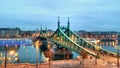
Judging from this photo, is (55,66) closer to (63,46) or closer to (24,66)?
(24,66)

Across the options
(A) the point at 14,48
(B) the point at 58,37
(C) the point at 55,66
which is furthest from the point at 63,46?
(C) the point at 55,66

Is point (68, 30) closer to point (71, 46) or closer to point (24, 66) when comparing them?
point (71, 46)

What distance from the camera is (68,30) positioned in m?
126

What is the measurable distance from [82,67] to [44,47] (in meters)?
94.4

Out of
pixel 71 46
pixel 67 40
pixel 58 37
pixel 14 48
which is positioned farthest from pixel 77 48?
pixel 14 48

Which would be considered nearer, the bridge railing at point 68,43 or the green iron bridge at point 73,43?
the green iron bridge at point 73,43

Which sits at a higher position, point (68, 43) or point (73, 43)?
point (73, 43)

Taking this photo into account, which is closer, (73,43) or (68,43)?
(73,43)

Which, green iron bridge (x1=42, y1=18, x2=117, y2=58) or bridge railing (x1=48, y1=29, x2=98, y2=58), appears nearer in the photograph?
green iron bridge (x1=42, y1=18, x2=117, y2=58)

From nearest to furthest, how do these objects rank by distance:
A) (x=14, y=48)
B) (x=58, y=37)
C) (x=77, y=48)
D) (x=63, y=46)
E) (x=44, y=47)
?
(x=77, y=48) < (x=63, y=46) < (x=58, y=37) < (x=14, y=48) < (x=44, y=47)

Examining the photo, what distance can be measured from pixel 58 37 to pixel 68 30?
7.73 metres

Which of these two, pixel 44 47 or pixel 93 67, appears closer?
pixel 93 67

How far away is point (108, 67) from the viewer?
2131 inches

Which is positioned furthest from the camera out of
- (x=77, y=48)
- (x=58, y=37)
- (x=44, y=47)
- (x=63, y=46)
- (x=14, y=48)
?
(x=44, y=47)
